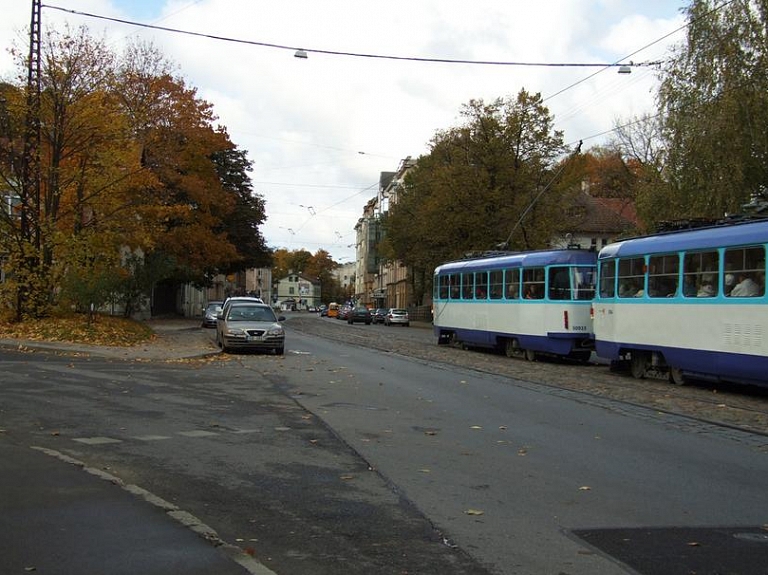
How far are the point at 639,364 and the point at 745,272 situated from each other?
413cm

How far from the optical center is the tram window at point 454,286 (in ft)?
89.7

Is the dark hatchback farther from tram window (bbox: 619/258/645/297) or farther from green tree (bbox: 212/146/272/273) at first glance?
tram window (bbox: 619/258/645/297)

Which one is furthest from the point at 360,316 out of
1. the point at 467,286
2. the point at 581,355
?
the point at 581,355

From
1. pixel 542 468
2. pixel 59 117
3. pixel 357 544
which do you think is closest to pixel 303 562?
pixel 357 544

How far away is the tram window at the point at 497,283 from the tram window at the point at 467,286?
1.67 meters

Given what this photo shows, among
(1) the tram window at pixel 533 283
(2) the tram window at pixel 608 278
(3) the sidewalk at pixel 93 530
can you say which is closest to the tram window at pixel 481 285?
(1) the tram window at pixel 533 283

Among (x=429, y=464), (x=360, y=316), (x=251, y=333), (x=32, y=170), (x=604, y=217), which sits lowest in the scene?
(x=429, y=464)

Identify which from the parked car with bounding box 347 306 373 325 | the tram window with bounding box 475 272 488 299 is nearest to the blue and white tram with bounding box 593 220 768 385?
the tram window with bounding box 475 272 488 299

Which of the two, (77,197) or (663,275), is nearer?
(663,275)

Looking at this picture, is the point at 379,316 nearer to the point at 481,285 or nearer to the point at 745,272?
the point at 481,285

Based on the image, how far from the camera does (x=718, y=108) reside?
25.0 m

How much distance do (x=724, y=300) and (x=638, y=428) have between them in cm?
508

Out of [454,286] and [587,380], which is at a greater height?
[454,286]

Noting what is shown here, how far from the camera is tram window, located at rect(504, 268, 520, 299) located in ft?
73.9
